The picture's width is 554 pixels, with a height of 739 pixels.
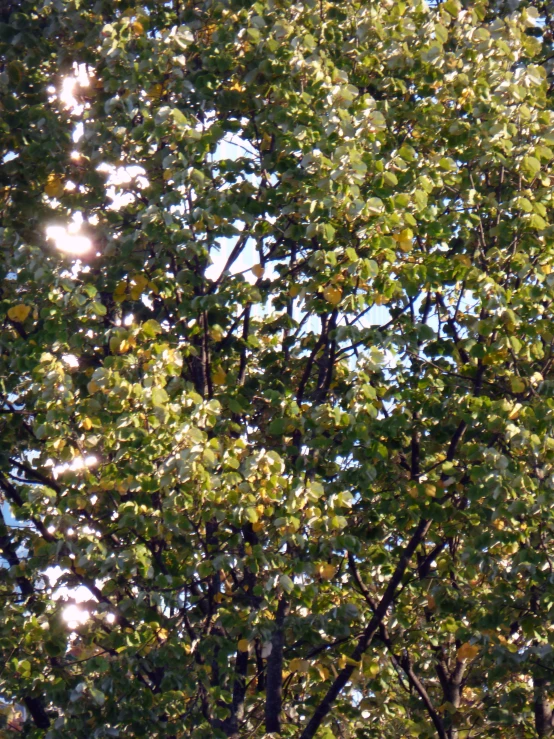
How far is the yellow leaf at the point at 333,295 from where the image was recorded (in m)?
6.54

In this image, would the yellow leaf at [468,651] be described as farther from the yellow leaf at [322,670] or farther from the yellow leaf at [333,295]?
the yellow leaf at [333,295]

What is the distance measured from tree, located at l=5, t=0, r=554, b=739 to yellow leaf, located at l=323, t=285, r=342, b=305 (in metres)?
0.09

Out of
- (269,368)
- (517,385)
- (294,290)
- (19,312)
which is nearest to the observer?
(517,385)

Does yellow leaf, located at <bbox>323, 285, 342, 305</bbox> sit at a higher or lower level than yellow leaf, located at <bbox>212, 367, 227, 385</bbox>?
higher

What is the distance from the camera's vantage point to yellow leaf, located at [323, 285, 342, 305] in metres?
6.54

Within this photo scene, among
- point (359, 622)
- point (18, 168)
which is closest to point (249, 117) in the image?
point (18, 168)

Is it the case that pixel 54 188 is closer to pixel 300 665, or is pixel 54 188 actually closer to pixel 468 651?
pixel 300 665

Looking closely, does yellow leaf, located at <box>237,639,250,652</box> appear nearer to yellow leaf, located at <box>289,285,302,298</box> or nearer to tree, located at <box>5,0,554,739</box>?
tree, located at <box>5,0,554,739</box>

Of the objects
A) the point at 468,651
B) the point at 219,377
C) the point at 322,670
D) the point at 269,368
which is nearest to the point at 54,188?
the point at 219,377

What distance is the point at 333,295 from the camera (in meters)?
6.54

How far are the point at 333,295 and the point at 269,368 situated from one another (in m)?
1.75

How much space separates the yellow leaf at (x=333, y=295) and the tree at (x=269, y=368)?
92 mm

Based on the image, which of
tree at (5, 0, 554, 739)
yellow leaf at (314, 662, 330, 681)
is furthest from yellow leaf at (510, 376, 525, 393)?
yellow leaf at (314, 662, 330, 681)

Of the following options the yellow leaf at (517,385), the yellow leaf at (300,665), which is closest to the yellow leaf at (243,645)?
the yellow leaf at (300,665)
